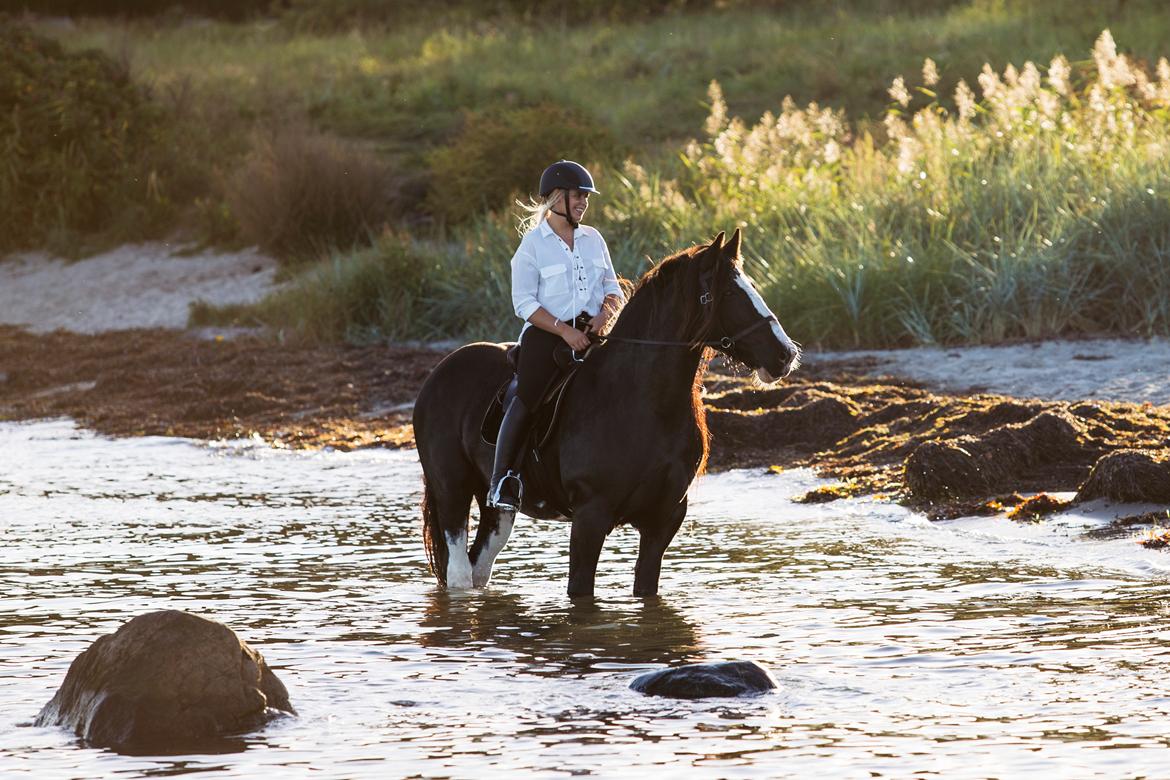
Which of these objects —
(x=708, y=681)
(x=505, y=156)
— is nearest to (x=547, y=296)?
(x=708, y=681)

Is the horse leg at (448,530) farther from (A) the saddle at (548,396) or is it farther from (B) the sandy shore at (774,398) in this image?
(B) the sandy shore at (774,398)

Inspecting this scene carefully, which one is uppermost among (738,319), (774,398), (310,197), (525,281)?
(310,197)

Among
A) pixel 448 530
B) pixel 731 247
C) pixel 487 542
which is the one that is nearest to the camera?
pixel 731 247

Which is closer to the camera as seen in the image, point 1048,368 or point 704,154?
point 1048,368

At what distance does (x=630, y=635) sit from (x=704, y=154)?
1666 cm

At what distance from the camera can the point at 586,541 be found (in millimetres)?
7969

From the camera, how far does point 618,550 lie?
10305mm

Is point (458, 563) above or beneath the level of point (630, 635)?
above

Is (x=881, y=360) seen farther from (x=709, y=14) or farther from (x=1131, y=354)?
(x=709, y=14)

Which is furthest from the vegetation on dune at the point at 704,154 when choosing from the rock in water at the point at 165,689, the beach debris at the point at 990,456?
the rock in water at the point at 165,689

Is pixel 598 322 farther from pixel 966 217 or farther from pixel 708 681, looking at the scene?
pixel 966 217

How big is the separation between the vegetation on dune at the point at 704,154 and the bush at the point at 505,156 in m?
0.05

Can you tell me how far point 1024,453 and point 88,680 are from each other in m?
7.16

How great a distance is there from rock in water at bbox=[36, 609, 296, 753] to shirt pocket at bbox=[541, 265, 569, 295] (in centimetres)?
245
